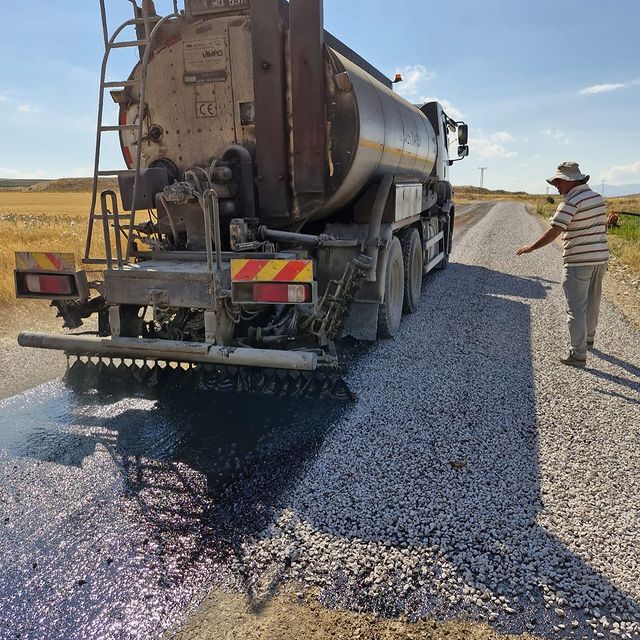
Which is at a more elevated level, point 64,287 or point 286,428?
point 64,287

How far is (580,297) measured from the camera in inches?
213

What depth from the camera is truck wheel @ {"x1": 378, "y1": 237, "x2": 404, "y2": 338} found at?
238 inches

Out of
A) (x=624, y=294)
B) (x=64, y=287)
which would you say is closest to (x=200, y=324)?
(x=64, y=287)

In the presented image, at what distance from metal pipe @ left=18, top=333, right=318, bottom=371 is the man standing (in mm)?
2890

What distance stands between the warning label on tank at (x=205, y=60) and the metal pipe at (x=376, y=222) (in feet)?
6.20

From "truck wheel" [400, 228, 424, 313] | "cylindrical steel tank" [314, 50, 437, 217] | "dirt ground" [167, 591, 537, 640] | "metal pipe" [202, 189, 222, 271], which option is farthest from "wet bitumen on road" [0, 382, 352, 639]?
"truck wheel" [400, 228, 424, 313]

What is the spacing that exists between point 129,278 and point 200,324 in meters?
0.67

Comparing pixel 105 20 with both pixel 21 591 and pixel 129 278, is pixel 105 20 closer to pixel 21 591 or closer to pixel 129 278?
pixel 129 278

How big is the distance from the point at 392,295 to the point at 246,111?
2725mm

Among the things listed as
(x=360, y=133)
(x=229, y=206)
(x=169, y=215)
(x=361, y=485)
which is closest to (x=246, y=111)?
(x=229, y=206)

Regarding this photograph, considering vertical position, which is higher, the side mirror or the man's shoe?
the side mirror

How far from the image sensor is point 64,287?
436 centimetres

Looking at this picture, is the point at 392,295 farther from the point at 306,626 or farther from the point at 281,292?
the point at 306,626

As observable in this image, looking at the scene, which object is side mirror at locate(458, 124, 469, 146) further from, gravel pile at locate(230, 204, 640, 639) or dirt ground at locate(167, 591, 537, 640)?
dirt ground at locate(167, 591, 537, 640)
